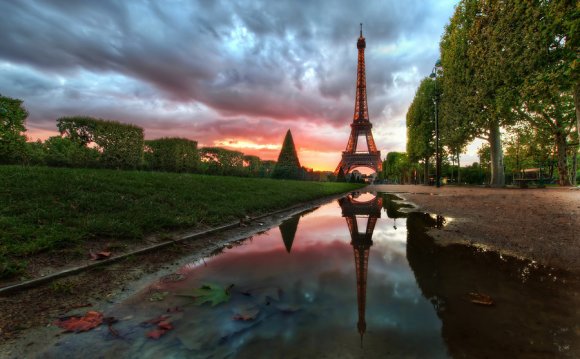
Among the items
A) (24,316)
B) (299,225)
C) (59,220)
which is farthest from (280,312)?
(299,225)

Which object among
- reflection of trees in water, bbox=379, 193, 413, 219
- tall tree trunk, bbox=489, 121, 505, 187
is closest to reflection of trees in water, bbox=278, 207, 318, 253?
reflection of trees in water, bbox=379, 193, 413, 219

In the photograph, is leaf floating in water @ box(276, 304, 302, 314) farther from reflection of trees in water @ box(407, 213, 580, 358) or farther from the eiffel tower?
the eiffel tower

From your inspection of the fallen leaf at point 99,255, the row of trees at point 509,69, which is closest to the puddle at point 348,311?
the fallen leaf at point 99,255

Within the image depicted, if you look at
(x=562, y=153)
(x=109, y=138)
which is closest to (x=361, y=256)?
(x=109, y=138)

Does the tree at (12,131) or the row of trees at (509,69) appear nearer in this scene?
the row of trees at (509,69)

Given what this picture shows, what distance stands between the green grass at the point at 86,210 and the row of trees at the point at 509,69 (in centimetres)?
1046

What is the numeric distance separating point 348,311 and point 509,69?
15.8 metres

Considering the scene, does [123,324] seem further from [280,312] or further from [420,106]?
[420,106]

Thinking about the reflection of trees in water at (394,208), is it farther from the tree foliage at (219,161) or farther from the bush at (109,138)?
the tree foliage at (219,161)

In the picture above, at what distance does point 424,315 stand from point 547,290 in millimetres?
1708

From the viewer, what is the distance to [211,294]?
294cm

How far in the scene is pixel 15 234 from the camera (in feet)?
12.0

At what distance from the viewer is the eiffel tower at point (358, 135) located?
185 ft

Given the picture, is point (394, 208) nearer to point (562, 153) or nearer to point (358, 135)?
point (562, 153)
